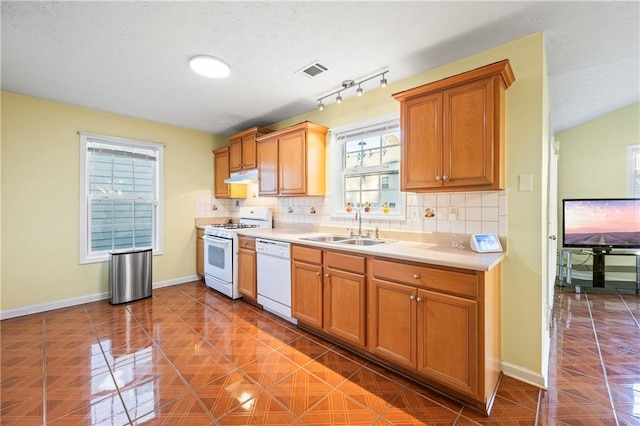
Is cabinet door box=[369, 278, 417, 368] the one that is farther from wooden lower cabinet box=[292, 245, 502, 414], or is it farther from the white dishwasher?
the white dishwasher

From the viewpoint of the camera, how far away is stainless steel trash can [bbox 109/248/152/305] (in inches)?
139

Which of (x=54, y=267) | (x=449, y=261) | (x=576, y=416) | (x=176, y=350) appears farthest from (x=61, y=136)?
(x=576, y=416)

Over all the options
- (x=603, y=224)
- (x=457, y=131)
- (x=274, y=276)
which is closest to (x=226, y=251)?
(x=274, y=276)

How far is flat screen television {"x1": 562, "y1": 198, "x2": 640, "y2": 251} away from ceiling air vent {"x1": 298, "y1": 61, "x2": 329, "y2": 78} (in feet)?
13.8

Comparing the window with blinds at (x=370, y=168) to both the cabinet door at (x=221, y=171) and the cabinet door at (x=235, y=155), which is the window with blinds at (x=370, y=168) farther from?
the cabinet door at (x=221, y=171)

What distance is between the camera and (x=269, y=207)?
4328 mm

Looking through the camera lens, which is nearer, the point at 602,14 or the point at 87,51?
the point at 602,14

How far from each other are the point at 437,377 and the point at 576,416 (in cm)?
82

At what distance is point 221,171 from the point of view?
4.69m

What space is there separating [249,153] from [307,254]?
221 cm

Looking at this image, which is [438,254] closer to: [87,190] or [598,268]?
[598,268]

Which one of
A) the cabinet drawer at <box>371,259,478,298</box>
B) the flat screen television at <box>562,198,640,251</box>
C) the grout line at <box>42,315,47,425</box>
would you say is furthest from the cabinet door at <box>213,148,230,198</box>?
the flat screen television at <box>562,198,640,251</box>

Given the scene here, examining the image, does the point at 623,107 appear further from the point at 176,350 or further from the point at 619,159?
the point at 176,350

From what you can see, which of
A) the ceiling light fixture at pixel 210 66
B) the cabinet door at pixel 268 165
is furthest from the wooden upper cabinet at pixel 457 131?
the cabinet door at pixel 268 165
